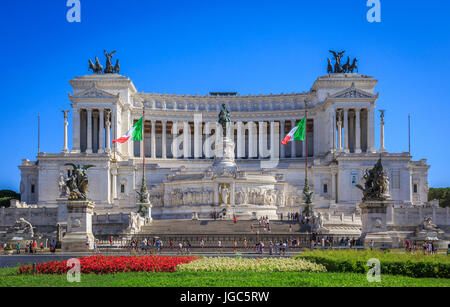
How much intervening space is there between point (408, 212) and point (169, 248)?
31356 mm

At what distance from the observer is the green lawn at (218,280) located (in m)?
20.0

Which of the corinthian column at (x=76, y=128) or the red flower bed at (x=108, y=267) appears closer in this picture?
the red flower bed at (x=108, y=267)

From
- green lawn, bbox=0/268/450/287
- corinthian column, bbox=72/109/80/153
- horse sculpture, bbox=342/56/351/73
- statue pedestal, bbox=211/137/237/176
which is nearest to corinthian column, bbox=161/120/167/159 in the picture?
corinthian column, bbox=72/109/80/153

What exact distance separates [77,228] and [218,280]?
25.4 m

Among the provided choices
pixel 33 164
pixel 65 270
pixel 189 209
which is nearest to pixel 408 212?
pixel 189 209

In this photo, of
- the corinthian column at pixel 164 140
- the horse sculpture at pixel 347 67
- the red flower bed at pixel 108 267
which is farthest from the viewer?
the horse sculpture at pixel 347 67

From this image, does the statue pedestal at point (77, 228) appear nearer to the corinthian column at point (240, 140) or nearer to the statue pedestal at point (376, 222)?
the statue pedestal at point (376, 222)

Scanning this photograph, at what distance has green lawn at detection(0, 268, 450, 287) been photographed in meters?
20.0

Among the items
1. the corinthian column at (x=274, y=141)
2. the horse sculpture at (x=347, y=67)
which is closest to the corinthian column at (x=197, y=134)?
the corinthian column at (x=274, y=141)

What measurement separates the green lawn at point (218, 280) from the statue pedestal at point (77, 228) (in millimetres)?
18501

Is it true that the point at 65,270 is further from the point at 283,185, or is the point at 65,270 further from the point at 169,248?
the point at 283,185

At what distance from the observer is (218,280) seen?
21.1 m

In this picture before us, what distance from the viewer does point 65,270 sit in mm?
25078
